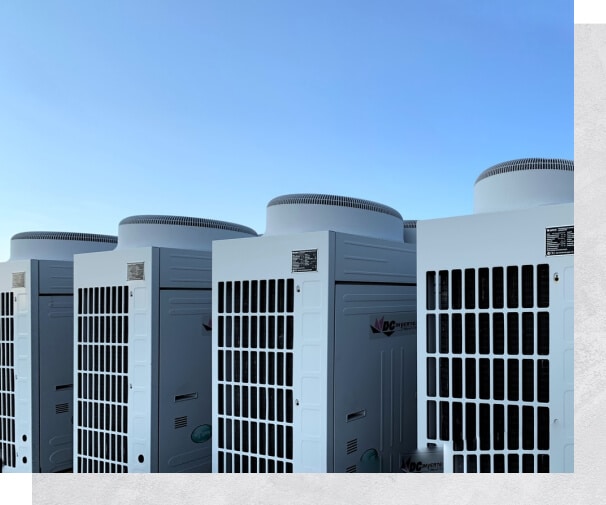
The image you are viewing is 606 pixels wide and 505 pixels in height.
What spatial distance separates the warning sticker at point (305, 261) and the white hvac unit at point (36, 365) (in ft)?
9.74

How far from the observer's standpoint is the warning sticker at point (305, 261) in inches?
132

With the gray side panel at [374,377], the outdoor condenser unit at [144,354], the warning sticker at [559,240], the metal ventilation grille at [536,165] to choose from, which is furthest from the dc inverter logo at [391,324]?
the outdoor condenser unit at [144,354]

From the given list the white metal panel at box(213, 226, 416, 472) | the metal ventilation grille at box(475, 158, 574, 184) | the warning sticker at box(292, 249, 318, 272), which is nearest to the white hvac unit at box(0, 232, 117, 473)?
the white metal panel at box(213, 226, 416, 472)

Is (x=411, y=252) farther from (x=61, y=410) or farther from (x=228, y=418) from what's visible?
(x=61, y=410)

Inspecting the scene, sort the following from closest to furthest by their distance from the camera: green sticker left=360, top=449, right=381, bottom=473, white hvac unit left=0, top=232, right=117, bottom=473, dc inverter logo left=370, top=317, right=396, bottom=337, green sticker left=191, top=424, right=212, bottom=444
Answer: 1. green sticker left=360, top=449, right=381, bottom=473
2. dc inverter logo left=370, top=317, right=396, bottom=337
3. green sticker left=191, top=424, right=212, bottom=444
4. white hvac unit left=0, top=232, right=117, bottom=473

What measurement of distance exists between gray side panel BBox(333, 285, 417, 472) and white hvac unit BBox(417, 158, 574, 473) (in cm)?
65

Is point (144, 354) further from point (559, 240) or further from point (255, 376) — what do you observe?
point (559, 240)

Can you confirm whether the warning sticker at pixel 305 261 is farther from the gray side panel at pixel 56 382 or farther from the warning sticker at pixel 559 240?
the gray side panel at pixel 56 382

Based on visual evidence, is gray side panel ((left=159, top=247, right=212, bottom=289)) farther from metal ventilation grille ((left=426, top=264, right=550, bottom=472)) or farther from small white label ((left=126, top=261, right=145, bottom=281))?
metal ventilation grille ((left=426, top=264, right=550, bottom=472))

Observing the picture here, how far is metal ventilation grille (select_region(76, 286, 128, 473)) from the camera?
14.2 ft

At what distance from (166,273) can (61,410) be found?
2.25 m

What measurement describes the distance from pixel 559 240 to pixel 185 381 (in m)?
3.17

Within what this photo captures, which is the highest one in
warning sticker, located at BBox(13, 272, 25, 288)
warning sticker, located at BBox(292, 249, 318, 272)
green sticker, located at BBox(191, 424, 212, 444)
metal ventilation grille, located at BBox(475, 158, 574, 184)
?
metal ventilation grille, located at BBox(475, 158, 574, 184)

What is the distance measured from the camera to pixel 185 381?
450 centimetres
